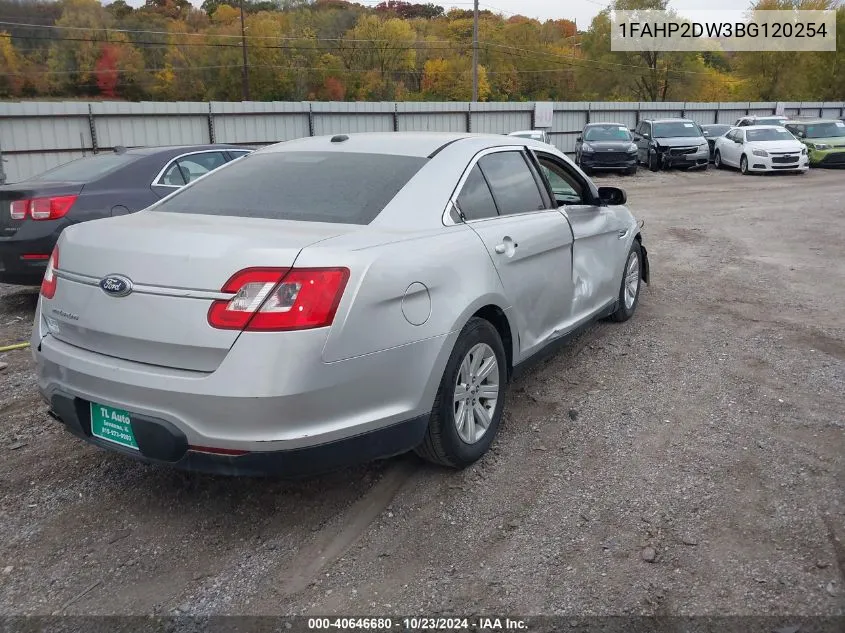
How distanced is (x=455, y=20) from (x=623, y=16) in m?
24.1

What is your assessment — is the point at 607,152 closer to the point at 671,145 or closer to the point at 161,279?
the point at 671,145

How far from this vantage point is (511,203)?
4363 mm

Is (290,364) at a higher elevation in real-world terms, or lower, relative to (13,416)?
higher

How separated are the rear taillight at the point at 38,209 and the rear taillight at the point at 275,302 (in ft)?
14.8

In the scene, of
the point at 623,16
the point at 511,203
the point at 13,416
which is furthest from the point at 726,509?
the point at 623,16

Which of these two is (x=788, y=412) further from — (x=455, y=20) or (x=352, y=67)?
(x=455, y=20)

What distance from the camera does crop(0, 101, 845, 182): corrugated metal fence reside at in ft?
50.0

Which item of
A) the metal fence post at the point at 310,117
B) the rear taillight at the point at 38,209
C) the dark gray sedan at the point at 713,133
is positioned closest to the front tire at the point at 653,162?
the dark gray sedan at the point at 713,133

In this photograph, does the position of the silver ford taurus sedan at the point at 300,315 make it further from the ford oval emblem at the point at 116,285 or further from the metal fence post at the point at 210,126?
the metal fence post at the point at 210,126

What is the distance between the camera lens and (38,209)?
6.59 metres

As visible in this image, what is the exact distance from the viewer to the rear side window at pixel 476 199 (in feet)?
12.8

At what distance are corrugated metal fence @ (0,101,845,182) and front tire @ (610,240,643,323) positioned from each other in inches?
480

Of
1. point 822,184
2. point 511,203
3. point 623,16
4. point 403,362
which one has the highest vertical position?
point 623,16

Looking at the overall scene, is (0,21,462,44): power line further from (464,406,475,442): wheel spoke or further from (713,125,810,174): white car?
(464,406,475,442): wheel spoke
